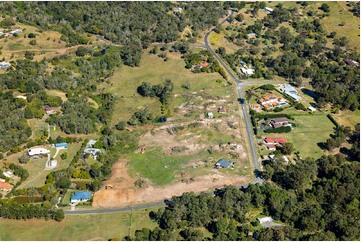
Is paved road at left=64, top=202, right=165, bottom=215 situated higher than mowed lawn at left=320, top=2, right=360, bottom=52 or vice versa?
mowed lawn at left=320, top=2, right=360, bottom=52

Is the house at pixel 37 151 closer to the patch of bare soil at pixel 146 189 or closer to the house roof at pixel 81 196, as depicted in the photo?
the house roof at pixel 81 196

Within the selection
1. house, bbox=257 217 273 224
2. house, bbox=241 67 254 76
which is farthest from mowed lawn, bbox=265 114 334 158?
house, bbox=241 67 254 76

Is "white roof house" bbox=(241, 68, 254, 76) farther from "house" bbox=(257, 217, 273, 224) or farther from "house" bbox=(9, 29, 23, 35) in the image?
"house" bbox=(9, 29, 23, 35)

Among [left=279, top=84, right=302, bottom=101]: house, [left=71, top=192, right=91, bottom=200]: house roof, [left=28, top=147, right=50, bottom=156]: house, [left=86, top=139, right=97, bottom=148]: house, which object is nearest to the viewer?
[left=71, top=192, right=91, bottom=200]: house roof

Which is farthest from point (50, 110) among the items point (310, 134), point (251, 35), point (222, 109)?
point (251, 35)

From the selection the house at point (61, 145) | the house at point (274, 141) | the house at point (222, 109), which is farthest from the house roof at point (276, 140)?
the house at point (61, 145)

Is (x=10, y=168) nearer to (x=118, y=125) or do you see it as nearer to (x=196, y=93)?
(x=118, y=125)
